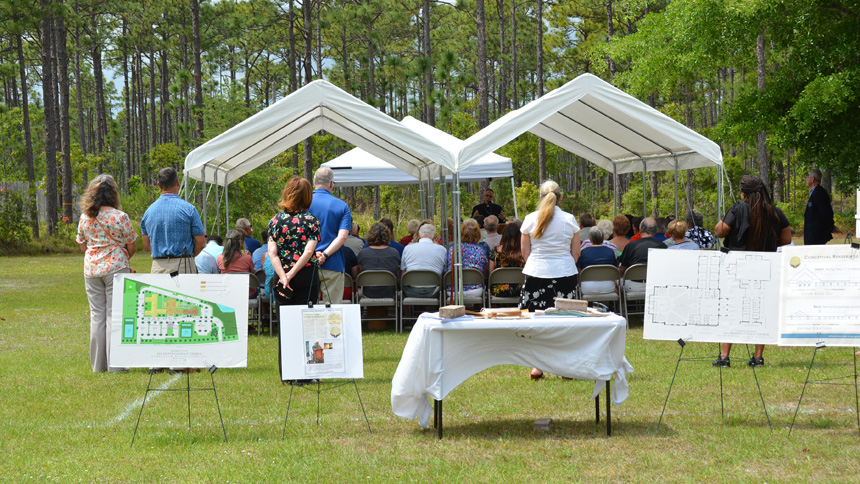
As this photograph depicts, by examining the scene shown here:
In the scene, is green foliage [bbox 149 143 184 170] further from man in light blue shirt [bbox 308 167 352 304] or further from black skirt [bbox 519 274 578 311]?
black skirt [bbox 519 274 578 311]

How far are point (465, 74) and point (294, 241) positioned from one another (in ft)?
102

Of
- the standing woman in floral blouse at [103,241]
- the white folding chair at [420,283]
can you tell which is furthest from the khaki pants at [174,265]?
the white folding chair at [420,283]

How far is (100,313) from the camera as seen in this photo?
21.8 ft

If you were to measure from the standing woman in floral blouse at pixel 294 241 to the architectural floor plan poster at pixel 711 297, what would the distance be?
2609 millimetres

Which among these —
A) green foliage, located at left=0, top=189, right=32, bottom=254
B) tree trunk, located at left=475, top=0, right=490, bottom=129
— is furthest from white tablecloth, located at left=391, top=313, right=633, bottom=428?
green foliage, located at left=0, top=189, right=32, bottom=254

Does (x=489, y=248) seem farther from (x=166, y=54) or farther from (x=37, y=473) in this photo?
(x=166, y=54)

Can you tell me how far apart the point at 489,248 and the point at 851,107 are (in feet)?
25.2

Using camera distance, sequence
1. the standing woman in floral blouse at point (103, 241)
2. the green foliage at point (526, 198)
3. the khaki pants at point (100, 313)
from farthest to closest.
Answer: the green foliage at point (526, 198) → the khaki pants at point (100, 313) → the standing woman in floral blouse at point (103, 241)

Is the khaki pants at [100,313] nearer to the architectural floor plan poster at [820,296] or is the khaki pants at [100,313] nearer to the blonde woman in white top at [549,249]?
the blonde woman in white top at [549,249]

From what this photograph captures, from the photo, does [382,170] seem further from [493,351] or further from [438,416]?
[438,416]

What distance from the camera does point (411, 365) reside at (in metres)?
4.58

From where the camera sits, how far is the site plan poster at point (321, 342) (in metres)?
4.78

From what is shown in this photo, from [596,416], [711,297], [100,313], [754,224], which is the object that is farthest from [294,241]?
[754,224]

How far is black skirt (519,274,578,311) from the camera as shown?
20.2 ft
